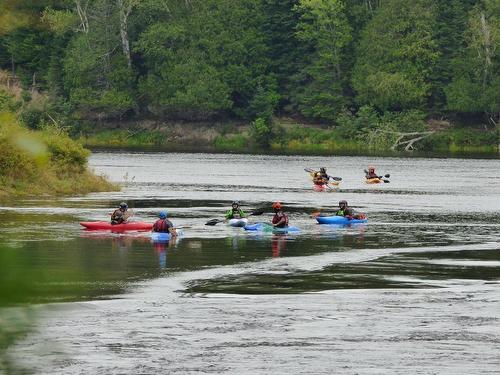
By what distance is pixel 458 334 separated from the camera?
22.2 meters

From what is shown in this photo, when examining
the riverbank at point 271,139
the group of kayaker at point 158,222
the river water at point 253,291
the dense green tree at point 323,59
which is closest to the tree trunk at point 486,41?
the riverbank at point 271,139

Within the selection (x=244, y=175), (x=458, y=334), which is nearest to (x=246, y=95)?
(x=244, y=175)

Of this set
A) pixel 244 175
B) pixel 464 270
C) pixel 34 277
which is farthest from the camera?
pixel 244 175

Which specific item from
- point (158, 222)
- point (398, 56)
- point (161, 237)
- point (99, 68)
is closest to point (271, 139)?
point (398, 56)

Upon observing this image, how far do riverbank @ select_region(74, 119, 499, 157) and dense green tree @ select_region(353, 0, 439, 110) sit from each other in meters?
5.50

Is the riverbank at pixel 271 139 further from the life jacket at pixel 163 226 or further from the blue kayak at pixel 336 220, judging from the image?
the life jacket at pixel 163 226

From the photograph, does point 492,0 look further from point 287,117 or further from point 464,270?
point 464,270

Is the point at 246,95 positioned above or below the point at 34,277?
above

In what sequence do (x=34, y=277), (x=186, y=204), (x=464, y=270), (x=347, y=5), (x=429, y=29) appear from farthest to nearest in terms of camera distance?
(x=347, y=5) < (x=429, y=29) < (x=186, y=204) < (x=464, y=270) < (x=34, y=277)

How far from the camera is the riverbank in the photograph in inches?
5340

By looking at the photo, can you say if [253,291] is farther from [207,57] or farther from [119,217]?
[207,57]

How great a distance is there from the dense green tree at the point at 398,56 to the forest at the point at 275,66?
17cm

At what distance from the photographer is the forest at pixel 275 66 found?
13750cm

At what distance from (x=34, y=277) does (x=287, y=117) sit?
144643 mm
